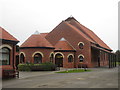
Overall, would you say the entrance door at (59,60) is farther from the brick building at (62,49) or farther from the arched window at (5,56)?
the arched window at (5,56)

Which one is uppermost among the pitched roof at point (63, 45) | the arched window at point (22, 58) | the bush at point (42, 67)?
the pitched roof at point (63, 45)

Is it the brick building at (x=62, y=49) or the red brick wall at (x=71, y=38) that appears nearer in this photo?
the brick building at (x=62, y=49)

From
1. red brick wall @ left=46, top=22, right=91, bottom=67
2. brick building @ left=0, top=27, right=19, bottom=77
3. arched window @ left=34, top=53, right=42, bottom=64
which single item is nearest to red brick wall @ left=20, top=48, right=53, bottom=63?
Result: arched window @ left=34, top=53, right=42, bottom=64

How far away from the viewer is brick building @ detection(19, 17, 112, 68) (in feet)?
109

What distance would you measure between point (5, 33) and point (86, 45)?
78.8 ft

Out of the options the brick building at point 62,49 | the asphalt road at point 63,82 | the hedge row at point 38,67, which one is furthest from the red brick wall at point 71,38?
the asphalt road at point 63,82

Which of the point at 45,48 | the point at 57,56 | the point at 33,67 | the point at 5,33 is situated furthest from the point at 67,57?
the point at 5,33

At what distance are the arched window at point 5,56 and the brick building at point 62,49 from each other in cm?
1288

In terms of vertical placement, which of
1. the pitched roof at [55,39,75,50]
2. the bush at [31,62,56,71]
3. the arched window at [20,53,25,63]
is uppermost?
the pitched roof at [55,39,75,50]

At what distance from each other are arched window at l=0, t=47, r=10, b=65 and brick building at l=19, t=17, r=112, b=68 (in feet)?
42.3

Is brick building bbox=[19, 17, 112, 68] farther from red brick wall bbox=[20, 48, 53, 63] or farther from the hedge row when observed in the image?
the hedge row

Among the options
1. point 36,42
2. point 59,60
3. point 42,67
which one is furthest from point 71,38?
point 42,67

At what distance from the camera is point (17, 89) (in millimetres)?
11938

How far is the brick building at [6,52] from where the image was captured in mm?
18844
